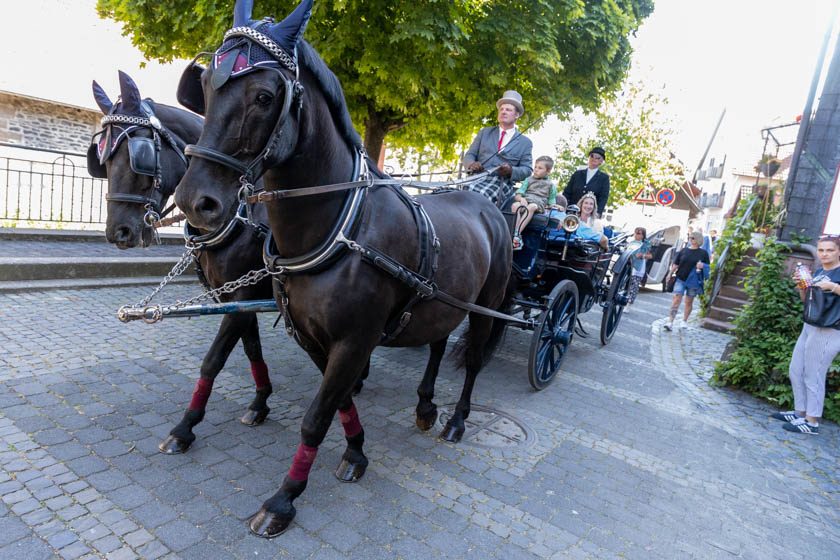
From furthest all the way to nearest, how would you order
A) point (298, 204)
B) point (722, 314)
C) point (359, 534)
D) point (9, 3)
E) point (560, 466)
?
point (9, 3)
point (722, 314)
point (560, 466)
point (359, 534)
point (298, 204)

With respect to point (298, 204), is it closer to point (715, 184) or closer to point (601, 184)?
point (601, 184)

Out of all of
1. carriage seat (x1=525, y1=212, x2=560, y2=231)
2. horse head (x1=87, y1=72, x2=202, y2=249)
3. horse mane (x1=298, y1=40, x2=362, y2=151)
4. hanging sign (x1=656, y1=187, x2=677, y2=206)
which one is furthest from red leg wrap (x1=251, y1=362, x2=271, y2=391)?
hanging sign (x1=656, y1=187, x2=677, y2=206)

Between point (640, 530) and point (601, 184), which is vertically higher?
point (601, 184)

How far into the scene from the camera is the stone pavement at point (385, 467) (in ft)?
8.94

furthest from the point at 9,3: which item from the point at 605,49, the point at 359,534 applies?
the point at 359,534

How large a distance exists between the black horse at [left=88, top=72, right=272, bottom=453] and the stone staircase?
9.71 m

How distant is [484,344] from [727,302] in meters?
8.69

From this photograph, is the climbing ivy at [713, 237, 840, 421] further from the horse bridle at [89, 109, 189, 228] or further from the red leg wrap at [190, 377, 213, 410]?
the horse bridle at [89, 109, 189, 228]

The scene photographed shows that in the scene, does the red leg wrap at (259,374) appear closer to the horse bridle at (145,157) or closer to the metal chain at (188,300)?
the metal chain at (188,300)

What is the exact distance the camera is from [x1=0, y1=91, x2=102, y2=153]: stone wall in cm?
1816

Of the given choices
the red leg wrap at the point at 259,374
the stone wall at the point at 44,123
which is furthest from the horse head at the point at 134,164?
the stone wall at the point at 44,123

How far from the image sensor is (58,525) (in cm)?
256

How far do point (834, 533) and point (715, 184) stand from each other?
166 ft

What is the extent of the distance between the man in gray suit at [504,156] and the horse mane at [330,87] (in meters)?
2.27
